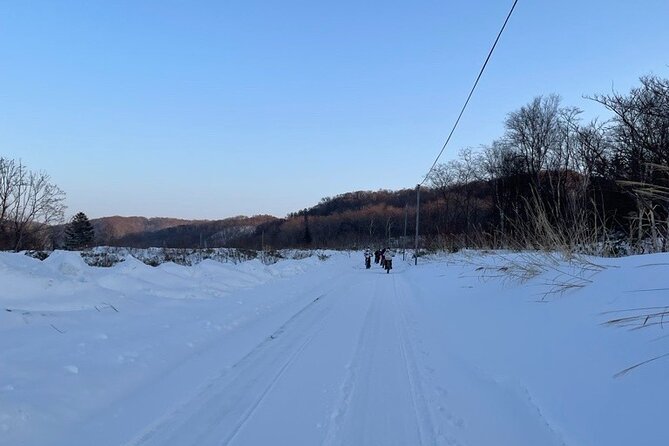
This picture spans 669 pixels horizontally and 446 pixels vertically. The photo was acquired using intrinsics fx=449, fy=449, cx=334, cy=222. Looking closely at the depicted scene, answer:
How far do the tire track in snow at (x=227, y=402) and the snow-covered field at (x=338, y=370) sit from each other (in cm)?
2

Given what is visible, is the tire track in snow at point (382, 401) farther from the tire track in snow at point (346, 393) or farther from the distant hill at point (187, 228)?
the distant hill at point (187, 228)

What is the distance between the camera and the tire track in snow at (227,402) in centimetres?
378

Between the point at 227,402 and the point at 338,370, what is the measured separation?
1.67 meters

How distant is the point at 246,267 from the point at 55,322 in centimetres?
1292

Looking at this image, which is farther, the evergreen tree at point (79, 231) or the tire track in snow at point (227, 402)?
the evergreen tree at point (79, 231)

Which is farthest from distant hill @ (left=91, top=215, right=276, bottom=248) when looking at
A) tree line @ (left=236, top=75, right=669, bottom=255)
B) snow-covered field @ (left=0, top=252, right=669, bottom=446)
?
snow-covered field @ (left=0, top=252, right=669, bottom=446)

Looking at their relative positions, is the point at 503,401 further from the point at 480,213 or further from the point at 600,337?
the point at 480,213

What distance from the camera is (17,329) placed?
602cm

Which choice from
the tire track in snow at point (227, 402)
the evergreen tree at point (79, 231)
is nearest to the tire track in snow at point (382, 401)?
the tire track in snow at point (227, 402)

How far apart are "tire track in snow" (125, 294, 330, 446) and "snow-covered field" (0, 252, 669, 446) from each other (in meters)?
0.02

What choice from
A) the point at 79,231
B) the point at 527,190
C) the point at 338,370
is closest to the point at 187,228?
the point at 79,231

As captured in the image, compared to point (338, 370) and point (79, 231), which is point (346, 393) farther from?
point (79, 231)

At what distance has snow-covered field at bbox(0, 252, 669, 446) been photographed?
377cm

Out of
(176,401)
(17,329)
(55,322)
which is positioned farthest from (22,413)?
(55,322)
